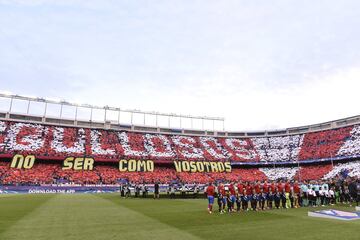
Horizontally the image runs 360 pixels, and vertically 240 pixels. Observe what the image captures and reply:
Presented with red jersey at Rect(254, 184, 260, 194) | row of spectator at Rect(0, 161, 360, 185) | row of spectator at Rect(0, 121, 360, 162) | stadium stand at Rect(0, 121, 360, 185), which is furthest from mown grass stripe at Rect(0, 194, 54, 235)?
row of spectator at Rect(0, 121, 360, 162)

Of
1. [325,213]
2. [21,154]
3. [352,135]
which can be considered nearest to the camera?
[325,213]

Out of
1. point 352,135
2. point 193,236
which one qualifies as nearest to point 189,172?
point 352,135

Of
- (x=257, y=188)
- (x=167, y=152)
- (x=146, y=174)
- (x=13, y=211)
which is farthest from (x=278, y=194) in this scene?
(x=167, y=152)

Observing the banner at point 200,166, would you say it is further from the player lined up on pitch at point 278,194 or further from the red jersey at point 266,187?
the red jersey at point 266,187

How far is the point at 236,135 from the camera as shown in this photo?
9612 centimetres

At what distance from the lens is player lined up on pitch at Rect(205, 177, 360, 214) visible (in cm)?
2035

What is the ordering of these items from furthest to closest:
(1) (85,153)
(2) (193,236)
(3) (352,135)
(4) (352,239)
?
(3) (352,135) → (1) (85,153) → (2) (193,236) → (4) (352,239)

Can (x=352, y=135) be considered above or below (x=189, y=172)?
above

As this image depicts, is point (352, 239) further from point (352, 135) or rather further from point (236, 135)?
point (236, 135)

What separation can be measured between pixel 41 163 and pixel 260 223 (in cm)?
5867

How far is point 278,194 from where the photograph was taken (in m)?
22.4

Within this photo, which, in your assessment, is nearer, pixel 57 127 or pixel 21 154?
pixel 21 154

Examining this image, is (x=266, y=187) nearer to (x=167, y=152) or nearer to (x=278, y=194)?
(x=278, y=194)

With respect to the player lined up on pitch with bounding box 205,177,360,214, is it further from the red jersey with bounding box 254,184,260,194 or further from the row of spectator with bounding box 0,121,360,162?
the row of spectator with bounding box 0,121,360,162
